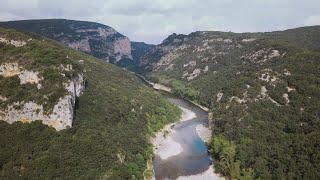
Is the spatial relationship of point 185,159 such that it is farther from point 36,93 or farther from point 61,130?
point 36,93

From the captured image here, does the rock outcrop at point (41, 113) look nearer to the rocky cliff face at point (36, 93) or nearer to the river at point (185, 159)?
the rocky cliff face at point (36, 93)

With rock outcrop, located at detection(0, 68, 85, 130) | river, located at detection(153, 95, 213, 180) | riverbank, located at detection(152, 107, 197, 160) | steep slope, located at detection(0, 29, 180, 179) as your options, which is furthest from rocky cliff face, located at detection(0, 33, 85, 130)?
riverbank, located at detection(152, 107, 197, 160)

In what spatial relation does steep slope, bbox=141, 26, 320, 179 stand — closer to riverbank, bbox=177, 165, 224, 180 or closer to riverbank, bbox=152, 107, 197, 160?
riverbank, bbox=177, 165, 224, 180

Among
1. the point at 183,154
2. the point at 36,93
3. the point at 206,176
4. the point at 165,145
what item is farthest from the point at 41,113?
the point at 183,154

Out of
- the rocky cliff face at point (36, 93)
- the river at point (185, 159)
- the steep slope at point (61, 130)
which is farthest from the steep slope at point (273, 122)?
the rocky cliff face at point (36, 93)

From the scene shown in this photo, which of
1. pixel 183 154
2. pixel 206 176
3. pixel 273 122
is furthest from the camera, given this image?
pixel 183 154

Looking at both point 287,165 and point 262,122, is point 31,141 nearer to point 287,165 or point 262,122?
point 287,165
